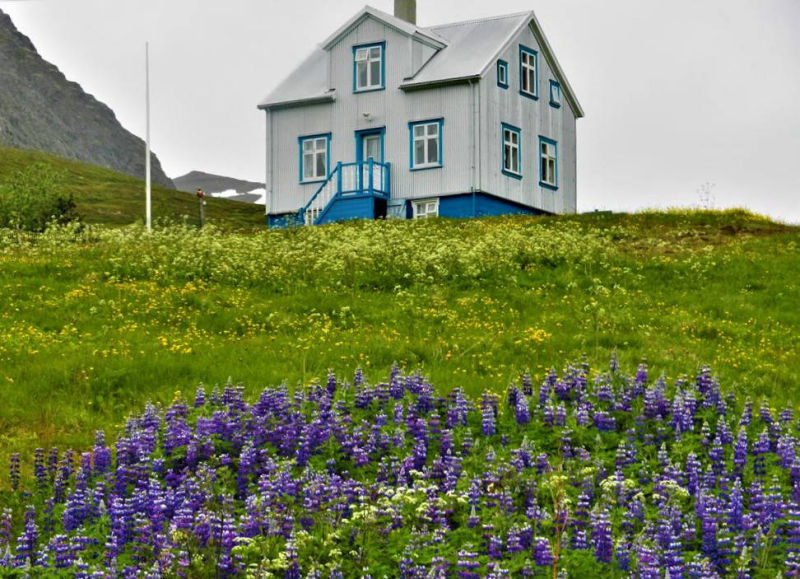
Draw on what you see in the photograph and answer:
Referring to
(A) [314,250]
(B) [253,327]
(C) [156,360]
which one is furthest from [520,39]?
(C) [156,360]

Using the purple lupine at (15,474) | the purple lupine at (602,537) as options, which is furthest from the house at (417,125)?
the purple lupine at (602,537)

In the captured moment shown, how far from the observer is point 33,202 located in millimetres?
42688

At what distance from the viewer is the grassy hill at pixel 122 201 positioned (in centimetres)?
6650

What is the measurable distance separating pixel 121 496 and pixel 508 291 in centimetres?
1363

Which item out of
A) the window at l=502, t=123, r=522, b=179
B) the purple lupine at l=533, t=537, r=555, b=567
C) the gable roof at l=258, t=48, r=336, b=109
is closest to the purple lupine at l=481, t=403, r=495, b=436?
the purple lupine at l=533, t=537, r=555, b=567

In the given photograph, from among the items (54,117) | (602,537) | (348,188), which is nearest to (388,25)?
(348,188)

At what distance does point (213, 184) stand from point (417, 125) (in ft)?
426

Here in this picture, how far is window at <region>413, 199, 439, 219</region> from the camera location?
42.8 m

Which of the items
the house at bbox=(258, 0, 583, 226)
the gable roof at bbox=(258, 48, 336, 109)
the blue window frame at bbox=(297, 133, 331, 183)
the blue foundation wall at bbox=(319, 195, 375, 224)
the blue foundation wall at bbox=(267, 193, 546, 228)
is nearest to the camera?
the blue foundation wall at bbox=(267, 193, 546, 228)

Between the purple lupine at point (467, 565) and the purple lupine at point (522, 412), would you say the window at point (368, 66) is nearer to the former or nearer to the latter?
the purple lupine at point (522, 412)

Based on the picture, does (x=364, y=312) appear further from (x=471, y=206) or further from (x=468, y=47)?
(x=468, y=47)

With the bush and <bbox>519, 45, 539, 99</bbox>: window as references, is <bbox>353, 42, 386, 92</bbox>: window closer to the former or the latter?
<bbox>519, 45, 539, 99</bbox>: window

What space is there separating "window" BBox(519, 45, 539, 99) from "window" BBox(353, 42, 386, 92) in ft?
17.7

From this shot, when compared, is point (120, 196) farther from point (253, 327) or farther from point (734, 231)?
point (253, 327)
